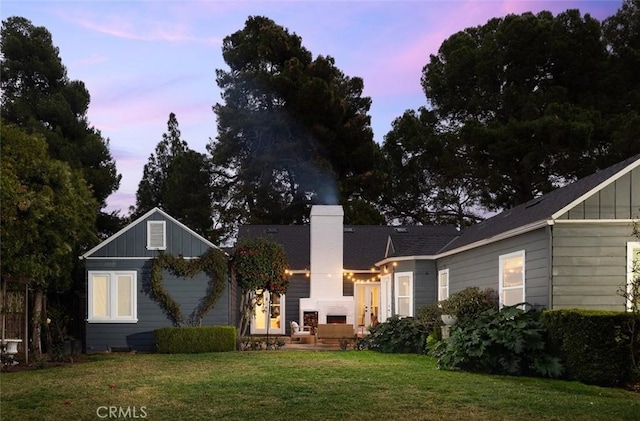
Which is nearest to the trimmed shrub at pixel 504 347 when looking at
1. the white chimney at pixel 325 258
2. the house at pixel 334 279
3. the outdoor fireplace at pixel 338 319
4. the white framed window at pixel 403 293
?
the white framed window at pixel 403 293

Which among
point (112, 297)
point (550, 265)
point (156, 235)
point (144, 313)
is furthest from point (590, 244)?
point (112, 297)

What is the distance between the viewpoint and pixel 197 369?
1256 cm

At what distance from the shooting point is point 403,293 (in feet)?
66.9

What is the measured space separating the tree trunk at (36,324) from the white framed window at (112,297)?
286 centimetres

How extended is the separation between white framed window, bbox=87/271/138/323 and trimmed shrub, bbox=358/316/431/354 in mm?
6869

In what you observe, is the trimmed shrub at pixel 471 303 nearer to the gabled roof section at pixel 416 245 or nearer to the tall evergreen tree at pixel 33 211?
the gabled roof section at pixel 416 245

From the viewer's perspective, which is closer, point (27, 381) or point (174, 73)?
point (27, 381)

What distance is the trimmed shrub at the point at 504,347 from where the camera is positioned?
11.2 metres

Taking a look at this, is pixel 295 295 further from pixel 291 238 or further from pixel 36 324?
pixel 36 324

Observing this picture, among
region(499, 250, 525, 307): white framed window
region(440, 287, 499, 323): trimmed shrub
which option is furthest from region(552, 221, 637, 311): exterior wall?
region(440, 287, 499, 323): trimmed shrub

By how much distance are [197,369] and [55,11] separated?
8108mm

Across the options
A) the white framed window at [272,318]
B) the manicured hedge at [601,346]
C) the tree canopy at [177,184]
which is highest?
the tree canopy at [177,184]

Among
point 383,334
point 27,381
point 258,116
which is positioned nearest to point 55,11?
point 27,381

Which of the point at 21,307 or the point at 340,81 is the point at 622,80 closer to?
the point at 340,81
